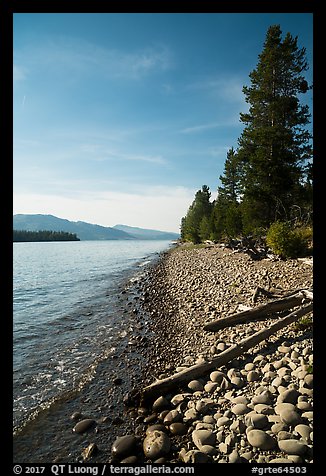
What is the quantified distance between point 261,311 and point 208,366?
3.21 metres

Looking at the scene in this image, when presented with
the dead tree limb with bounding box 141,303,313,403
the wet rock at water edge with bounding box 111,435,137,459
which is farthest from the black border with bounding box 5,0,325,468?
the dead tree limb with bounding box 141,303,313,403

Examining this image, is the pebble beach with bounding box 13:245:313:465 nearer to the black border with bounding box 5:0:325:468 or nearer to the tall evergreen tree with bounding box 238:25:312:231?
the black border with bounding box 5:0:325:468

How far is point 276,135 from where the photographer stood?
72.5 feet

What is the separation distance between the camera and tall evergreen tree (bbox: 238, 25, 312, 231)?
73.8 feet

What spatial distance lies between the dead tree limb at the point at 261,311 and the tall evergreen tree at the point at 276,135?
16.6 meters

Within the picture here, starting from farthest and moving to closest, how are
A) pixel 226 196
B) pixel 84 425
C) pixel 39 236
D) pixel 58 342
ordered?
pixel 39 236
pixel 226 196
pixel 58 342
pixel 84 425

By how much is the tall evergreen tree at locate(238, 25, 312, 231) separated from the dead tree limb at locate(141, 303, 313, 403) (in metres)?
18.3

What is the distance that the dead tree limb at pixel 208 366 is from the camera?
510 cm

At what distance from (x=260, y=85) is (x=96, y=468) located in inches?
1190

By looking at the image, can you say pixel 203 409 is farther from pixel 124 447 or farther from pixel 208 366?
pixel 124 447
